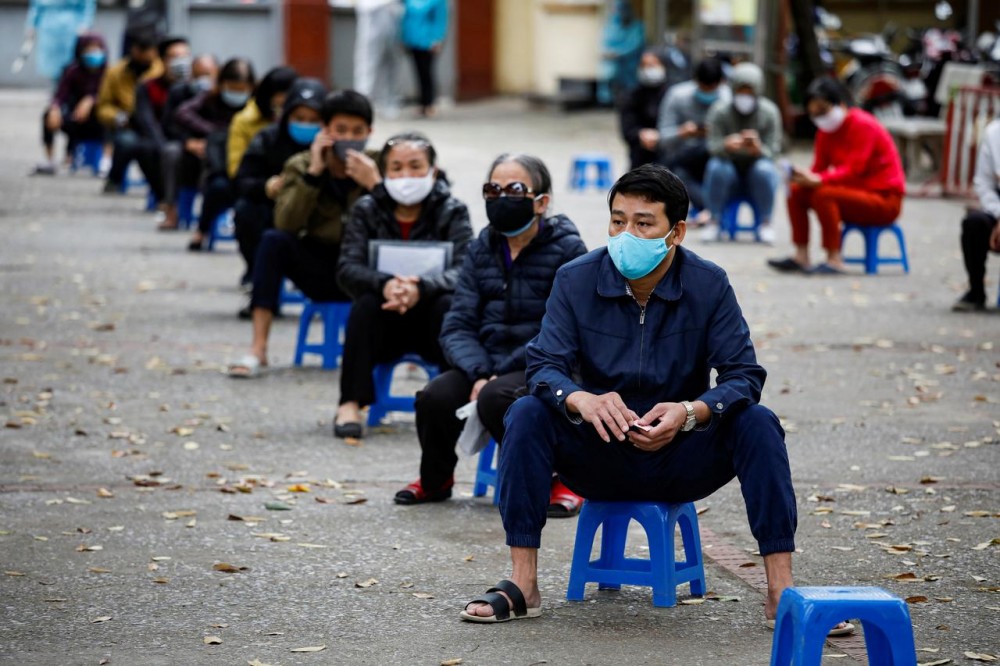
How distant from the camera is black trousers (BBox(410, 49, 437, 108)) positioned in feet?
87.0

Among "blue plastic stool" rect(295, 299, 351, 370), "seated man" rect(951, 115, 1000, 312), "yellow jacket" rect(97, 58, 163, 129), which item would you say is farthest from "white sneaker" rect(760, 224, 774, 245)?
"yellow jacket" rect(97, 58, 163, 129)

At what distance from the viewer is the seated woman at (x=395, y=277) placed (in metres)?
7.72

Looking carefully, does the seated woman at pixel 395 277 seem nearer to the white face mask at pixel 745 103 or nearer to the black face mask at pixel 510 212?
the black face mask at pixel 510 212

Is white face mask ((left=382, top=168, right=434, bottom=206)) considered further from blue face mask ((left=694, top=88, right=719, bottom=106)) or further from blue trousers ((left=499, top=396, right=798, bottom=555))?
blue face mask ((left=694, top=88, right=719, bottom=106))

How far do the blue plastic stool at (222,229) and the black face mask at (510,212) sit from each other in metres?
8.39

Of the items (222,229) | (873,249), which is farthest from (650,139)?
(222,229)

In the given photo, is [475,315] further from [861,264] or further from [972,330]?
[861,264]

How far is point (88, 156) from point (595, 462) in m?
18.0

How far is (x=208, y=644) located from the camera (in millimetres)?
4984

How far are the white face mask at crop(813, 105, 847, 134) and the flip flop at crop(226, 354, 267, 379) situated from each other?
5372 millimetres

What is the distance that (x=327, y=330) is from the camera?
9.62 m

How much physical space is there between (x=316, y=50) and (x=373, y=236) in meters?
21.2

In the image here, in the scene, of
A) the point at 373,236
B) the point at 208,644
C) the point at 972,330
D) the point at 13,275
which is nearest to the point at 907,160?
the point at 972,330

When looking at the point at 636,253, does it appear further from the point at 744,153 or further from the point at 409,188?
the point at 744,153
